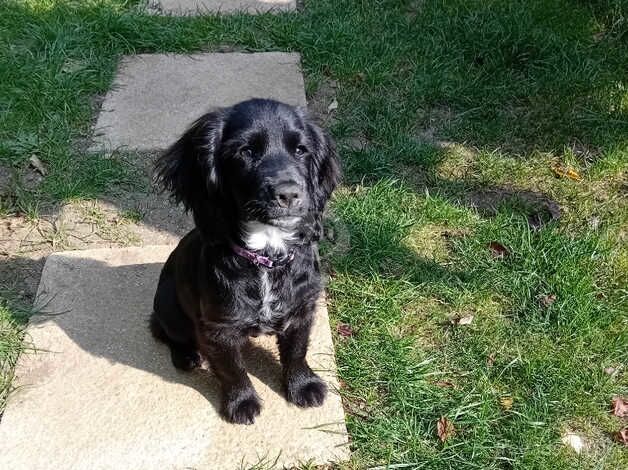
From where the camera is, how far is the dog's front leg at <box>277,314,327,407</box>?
265cm

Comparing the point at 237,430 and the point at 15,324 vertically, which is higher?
the point at 237,430

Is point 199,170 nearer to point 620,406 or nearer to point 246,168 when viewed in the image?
point 246,168

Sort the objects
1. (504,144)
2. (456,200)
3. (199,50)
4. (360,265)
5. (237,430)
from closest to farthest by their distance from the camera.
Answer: (237,430)
(360,265)
(456,200)
(504,144)
(199,50)

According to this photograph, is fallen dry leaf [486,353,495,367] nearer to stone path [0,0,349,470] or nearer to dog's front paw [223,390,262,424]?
stone path [0,0,349,470]

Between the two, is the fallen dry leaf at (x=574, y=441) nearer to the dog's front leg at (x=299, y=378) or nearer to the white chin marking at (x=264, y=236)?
the dog's front leg at (x=299, y=378)

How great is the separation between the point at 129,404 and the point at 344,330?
1033mm

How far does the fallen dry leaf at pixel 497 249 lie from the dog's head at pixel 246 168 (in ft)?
4.75

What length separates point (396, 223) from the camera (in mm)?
3600

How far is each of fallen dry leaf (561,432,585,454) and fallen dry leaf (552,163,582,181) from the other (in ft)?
5.87

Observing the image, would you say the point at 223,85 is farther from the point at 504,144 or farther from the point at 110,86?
the point at 504,144

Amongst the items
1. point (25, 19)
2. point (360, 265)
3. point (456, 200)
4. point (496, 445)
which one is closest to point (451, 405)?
point (496, 445)

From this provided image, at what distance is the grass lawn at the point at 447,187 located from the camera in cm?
281

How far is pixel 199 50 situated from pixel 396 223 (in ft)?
7.67

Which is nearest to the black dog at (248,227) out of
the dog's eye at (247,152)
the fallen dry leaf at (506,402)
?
the dog's eye at (247,152)
